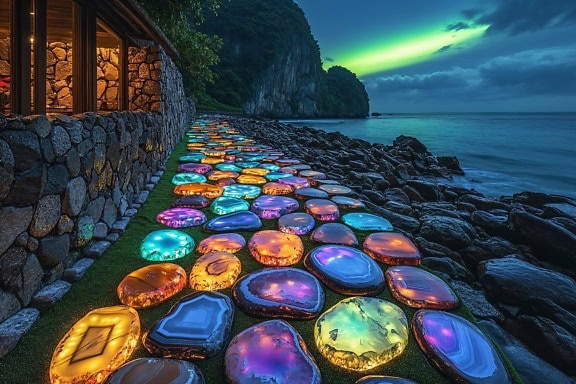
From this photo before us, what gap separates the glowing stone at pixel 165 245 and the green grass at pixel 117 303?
0.08 meters

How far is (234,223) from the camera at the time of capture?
3285 millimetres

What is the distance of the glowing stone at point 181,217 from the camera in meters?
3.30

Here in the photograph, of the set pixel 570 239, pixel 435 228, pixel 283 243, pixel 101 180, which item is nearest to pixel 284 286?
pixel 283 243

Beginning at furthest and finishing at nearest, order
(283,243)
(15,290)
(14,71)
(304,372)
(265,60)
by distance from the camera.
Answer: (265,60) < (283,243) < (14,71) < (15,290) < (304,372)

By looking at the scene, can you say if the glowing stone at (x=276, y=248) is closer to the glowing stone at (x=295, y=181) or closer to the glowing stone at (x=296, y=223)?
the glowing stone at (x=296, y=223)

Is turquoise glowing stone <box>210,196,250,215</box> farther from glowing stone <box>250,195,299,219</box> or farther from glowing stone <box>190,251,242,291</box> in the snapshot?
glowing stone <box>190,251,242,291</box>

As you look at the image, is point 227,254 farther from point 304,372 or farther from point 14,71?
point 14,71

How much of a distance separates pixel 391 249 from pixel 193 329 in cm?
184

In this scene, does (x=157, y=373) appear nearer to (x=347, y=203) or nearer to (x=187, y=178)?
(x=347, y=203)

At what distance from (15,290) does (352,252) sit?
2332 mm

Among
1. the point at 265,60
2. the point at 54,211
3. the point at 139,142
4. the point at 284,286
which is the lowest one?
the point at 284,286

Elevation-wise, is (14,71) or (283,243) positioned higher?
(14,71)

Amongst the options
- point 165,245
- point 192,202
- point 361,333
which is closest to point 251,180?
point 192,202

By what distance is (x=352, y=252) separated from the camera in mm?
2676
